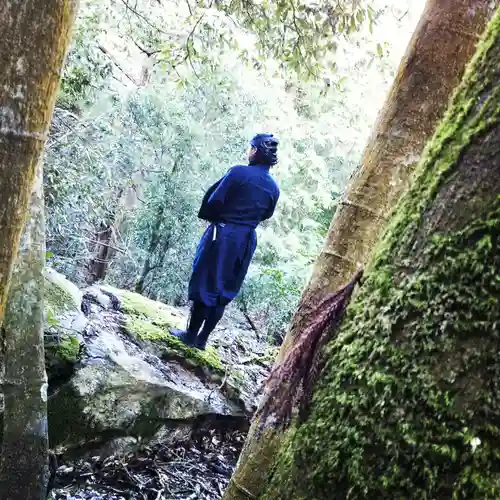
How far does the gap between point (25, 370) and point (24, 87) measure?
6.47ft

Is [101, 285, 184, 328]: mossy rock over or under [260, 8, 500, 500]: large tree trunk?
under

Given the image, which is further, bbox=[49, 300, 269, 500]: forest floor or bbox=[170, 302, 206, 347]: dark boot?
bbox=[170, 302, 206, 347]: dark boot

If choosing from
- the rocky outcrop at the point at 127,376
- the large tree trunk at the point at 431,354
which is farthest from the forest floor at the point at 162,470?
the large tree trunk at the point at 431,354

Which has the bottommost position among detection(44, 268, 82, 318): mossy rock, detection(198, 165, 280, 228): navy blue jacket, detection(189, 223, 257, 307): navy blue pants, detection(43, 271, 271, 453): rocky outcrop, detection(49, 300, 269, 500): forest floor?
detection(49, 300, 269, 500): forest floor

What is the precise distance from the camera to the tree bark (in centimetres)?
173

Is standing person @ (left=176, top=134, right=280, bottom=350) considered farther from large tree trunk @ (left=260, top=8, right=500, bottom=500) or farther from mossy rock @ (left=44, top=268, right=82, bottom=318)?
large tree trunk @ (left=260, top=8, right=500, bottom=500)

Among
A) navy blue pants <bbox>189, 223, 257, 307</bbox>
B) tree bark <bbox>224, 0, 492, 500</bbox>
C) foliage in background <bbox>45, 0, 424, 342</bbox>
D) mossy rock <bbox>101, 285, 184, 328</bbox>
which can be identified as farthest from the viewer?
foliage in background <bbox>45, 0, 424, 342</bbox>

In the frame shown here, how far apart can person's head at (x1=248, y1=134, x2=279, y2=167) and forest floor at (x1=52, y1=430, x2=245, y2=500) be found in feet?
8.54

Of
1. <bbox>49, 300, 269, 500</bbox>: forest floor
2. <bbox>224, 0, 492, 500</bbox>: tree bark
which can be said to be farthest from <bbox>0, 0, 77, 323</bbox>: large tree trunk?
<bbox>49, 300, 269, 500</bbox>: forest floor

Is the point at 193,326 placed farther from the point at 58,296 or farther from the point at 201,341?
the point at 58,296

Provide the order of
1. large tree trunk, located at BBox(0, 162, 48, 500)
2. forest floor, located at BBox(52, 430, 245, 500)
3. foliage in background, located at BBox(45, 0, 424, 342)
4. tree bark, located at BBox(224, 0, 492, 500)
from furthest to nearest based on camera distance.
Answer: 1. foliage in background, located at BBox(45, 0, 424, 342)
2. forest floor, located at BBox(52, 430, 245, 500)
3. large tree trunk, located at BBox(0, 162, 48, 500)
4. tree bark, located at BBox(224, 0, 492, 500)

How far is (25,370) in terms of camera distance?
8.84 feet

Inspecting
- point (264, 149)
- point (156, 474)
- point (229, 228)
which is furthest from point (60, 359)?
point (264, 149)

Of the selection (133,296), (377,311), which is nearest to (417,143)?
(377,311)
